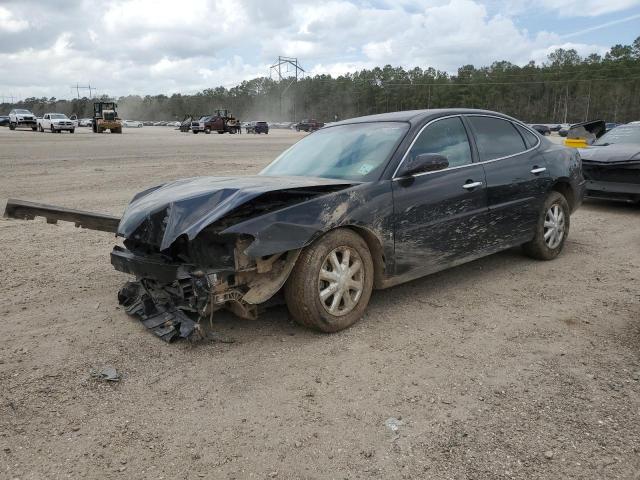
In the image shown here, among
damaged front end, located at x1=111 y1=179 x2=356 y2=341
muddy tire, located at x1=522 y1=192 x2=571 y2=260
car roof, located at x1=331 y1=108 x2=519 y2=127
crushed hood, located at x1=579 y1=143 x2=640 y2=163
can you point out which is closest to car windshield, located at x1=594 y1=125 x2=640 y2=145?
crushed hood, located at x1=579 y1=143 x2=640 y2=163

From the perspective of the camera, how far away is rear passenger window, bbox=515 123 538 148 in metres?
5.62

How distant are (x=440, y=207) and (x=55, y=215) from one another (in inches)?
128

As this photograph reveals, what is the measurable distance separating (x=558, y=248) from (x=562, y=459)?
3.76 metres

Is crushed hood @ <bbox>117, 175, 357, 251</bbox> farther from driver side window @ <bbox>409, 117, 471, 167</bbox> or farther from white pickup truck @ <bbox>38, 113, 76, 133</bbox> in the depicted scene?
white pickup truck @ <bbox>38, 113, 76, 133</bbox>

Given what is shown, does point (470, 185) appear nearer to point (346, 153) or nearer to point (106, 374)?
point (346, 153)

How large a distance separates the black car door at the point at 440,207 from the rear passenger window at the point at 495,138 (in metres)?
0.20

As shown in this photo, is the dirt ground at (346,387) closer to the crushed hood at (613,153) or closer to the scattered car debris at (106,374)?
the scattered car debris at (106,374)

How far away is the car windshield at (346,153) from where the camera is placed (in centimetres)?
431

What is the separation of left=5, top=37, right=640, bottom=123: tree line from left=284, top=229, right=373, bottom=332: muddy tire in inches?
3757

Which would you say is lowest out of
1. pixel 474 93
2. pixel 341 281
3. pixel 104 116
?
pixel 341 281

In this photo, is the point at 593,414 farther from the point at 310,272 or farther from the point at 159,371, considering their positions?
the point at 159,371

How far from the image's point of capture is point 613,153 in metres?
8.71

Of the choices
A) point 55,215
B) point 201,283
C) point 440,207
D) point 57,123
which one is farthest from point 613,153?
point 57,123

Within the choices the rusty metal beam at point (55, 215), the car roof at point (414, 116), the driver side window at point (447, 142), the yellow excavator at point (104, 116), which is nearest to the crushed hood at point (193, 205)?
the rusty metal beam at point (55, 215)
